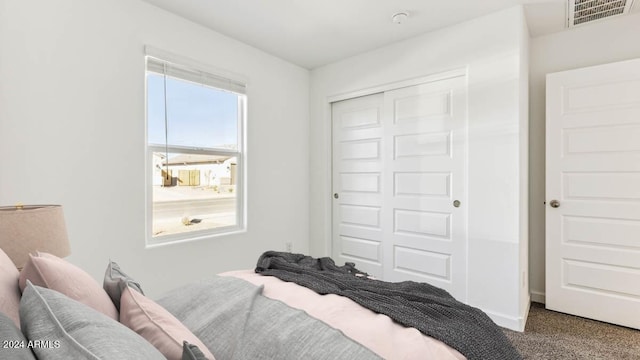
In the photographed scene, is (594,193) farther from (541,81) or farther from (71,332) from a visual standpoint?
(71,332)

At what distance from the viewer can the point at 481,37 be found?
8.66 ft

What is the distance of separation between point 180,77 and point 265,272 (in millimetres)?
1923

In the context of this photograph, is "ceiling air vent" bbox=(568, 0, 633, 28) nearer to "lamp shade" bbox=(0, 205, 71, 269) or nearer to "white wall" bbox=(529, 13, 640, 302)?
"white wall" bbox=(529, 13, 640, 302)

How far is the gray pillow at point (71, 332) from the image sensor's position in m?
0.54

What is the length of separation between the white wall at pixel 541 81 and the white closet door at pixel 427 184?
891mm

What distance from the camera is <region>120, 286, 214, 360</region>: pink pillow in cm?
75

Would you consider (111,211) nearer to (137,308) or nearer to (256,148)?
(256,148)

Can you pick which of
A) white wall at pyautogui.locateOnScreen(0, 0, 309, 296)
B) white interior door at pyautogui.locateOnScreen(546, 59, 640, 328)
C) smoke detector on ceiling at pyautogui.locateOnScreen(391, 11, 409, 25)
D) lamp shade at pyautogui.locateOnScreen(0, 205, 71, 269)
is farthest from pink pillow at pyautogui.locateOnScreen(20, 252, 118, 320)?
white interior door at pyautogui.locateOnScreen(546, 59, 640, 328)

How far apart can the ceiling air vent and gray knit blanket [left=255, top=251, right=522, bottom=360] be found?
8.62 ft

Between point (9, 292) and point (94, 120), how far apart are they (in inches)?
67.7

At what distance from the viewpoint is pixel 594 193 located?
2.62 meters

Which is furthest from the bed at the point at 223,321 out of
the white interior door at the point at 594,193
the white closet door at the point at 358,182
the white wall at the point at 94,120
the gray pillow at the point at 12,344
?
the white interior door at the point at 594,193

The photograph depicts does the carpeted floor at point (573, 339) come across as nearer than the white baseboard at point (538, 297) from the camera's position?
Yes

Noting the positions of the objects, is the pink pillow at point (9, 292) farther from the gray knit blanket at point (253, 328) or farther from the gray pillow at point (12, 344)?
the gray knit blanket at point (253, 328)
